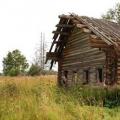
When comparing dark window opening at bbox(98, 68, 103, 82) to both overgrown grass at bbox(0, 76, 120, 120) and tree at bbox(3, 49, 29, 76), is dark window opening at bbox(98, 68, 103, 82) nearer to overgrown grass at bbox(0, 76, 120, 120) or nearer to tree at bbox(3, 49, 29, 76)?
overgrown grass at bbox(0, 76, 120, 120)

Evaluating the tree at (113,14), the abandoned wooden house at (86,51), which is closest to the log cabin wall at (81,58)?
the abandoned wooden house at (86,51)

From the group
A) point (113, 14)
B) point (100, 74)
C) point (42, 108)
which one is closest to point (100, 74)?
point (100, 74)

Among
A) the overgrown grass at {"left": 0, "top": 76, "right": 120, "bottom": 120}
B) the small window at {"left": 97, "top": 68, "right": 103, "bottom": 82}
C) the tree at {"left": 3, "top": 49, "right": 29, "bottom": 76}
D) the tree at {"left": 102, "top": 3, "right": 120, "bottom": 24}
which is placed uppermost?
the tree at {"left": 102, "top": 3, "right": 120, "bottom": 24}

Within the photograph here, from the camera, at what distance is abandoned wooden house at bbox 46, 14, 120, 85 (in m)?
22.2

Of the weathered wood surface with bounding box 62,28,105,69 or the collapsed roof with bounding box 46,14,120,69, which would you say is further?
the weathered wood surface with bounding box 62,28,105,69

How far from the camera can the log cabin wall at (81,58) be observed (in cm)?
2441

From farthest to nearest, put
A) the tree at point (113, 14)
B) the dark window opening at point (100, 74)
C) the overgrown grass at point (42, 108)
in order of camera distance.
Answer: the tree at point (113, 14) → the dark window opening at point (100, 74) → the overgrown grass at point (42, 108)

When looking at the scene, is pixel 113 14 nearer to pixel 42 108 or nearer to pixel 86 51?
pixel 86 51

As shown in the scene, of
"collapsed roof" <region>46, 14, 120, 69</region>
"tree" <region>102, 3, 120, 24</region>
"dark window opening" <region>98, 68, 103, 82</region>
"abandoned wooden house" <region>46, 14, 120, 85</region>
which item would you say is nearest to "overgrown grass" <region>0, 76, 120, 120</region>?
"abandoned wooden house" <region>46, 14, 120, 85</region>

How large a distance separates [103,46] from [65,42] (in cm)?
747

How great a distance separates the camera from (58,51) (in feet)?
96.6

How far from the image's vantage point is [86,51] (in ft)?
84.4

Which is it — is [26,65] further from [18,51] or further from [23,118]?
[23,118]

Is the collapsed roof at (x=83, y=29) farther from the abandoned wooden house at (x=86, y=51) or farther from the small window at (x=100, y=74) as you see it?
the small window at (x=100, y=74)
